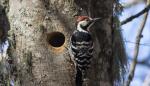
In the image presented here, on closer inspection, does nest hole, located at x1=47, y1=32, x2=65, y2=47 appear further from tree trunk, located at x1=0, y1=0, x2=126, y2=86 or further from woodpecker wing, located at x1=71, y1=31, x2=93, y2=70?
woodpecker wing, located at x1=71, y1=31, x2=93, y2=70

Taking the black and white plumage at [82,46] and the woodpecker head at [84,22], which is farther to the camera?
the woodpecker head at [84,22]

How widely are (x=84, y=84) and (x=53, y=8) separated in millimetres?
554

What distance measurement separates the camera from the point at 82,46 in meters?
2.70

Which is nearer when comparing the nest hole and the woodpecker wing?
the woodpecker wing

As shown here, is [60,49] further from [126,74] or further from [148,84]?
[148,84]

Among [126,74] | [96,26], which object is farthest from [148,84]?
[96,26]

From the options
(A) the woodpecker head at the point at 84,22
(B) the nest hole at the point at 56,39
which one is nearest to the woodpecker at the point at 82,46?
(A) the woodpecker head at the point at 84,22

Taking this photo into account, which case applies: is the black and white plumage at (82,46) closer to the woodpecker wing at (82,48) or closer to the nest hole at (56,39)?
the woodpecker wing at (82,48)

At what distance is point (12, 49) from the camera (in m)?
2.77

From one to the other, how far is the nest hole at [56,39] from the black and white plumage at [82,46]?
0.11 metres

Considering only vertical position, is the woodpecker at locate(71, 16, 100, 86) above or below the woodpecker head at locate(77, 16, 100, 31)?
below

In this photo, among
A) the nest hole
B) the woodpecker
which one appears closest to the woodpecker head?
the woodpecker

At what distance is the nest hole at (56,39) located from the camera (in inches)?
108

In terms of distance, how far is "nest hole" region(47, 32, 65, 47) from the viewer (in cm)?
275
